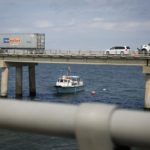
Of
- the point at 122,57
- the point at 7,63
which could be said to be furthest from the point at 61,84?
the point at 122,57

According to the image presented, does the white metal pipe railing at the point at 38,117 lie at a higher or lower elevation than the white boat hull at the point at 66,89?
higher

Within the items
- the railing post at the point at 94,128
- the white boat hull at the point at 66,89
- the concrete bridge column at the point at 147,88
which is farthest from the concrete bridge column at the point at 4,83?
the railing post at the point at 94,128

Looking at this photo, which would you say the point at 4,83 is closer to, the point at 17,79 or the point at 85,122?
the point at 17,79

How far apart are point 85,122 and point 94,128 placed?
0.21 ft

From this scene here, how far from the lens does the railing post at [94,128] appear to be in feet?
7.86

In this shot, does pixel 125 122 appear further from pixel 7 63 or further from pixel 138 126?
pixel 7 63

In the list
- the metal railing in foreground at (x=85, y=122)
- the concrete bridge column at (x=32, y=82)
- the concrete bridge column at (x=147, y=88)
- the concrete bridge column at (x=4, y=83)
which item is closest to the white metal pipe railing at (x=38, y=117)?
the metal railing in foreground at (x=85, y=122)

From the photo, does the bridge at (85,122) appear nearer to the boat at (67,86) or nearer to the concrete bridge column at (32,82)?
the concrete bridge column at (32,82)

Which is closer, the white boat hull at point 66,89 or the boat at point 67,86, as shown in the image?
the white boat hull at point 66,89

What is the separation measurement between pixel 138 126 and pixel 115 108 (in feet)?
0.70

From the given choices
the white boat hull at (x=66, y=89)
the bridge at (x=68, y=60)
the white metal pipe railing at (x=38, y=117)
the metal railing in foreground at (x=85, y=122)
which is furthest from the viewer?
the white boat hull at (x=66, y=89)

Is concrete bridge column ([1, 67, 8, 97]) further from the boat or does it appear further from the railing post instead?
the railing post

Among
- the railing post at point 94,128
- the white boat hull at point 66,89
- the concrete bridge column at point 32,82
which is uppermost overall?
the railing post at point 94,128

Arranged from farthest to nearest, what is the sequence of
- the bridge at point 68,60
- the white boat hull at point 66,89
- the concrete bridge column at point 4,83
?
the white boat hull at point 66,89
the concrete bridge column at point 4,83
the bridge at point 68,60
